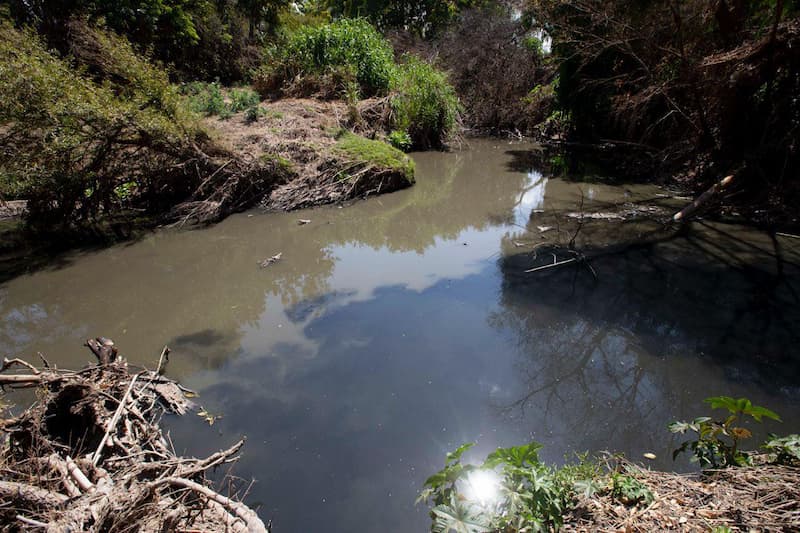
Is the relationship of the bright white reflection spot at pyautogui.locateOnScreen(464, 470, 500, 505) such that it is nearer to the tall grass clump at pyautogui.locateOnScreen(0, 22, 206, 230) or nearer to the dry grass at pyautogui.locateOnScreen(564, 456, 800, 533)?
the dry grass at pyautogui.locateOnScreen(564, 456, 800, 533)

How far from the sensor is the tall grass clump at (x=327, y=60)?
14547 millimetres

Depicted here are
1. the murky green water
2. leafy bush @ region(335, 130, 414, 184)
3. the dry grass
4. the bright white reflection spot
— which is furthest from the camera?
leafy bush @ region(335, 130, 414, 184)

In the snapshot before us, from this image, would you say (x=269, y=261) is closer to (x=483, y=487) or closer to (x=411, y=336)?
(x=411, y=336)

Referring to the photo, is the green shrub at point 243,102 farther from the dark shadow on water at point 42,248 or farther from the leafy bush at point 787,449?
the leafy bush at point 787,449

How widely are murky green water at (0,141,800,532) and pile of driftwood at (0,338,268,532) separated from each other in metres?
0.42

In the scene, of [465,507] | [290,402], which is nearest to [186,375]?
[290,402]

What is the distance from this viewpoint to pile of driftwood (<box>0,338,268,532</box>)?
2117mm

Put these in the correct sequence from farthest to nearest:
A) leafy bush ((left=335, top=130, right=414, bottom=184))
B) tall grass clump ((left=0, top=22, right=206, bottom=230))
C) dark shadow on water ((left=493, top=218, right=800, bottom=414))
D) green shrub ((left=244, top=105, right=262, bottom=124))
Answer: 1. green shrub ((left=244, top=105, right=262, bottom=124))
2. leafy bush ((left=335, top=130, right=414, bottom=184))
3. tall grass clump ((left=0, top=22, right=206, bottom=230))
4. dark shadow on water ((left=493, top=218, right=800, bottom=414))

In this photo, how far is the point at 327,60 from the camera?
14.6 metres

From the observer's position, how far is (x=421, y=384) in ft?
13.4

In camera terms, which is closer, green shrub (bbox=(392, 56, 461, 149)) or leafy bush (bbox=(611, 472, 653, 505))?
leafy bush (bbox=(611, 472, 653, 505))

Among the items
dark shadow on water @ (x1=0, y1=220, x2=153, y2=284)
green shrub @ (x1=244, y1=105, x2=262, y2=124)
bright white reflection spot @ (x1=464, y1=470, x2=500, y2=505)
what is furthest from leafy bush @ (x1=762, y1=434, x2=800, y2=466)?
green shrub @ (x1=244, y1=105, x2=262, y2=124)

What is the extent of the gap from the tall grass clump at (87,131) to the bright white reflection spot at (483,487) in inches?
296

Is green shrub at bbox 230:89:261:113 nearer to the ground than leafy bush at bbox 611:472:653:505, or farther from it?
farther from it
